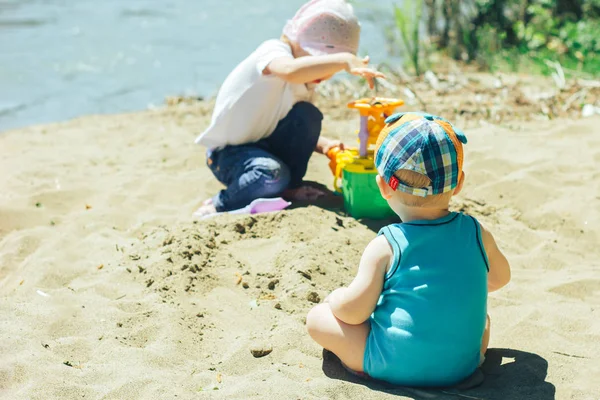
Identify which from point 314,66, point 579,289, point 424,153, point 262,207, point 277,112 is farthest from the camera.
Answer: point 277,112

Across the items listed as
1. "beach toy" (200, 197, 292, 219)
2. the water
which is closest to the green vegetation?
the water

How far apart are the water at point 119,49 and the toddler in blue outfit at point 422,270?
4876 millimetres

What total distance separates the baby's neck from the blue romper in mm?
27

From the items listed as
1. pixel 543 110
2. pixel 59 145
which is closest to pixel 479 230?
pixel 543 110

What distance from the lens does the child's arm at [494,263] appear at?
2.31 metres

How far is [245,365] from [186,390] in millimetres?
255

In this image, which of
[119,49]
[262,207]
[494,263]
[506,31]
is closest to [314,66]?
[262,207]

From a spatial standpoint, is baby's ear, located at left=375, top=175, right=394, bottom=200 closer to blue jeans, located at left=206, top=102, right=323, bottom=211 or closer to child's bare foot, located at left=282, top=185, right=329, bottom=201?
blue jeans, located at left=206, top=102, right=323, bottom=211

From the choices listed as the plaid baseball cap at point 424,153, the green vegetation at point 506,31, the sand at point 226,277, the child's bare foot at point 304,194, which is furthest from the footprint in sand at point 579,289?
the green vegetation at point 506,31

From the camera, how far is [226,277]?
3.18 m

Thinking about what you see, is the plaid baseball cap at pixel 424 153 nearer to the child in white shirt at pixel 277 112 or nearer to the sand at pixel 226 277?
the sand at pixel 226 277

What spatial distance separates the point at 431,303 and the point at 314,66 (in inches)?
65.0

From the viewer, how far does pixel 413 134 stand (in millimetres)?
2137

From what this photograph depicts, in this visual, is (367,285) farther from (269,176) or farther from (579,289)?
(269,176)
